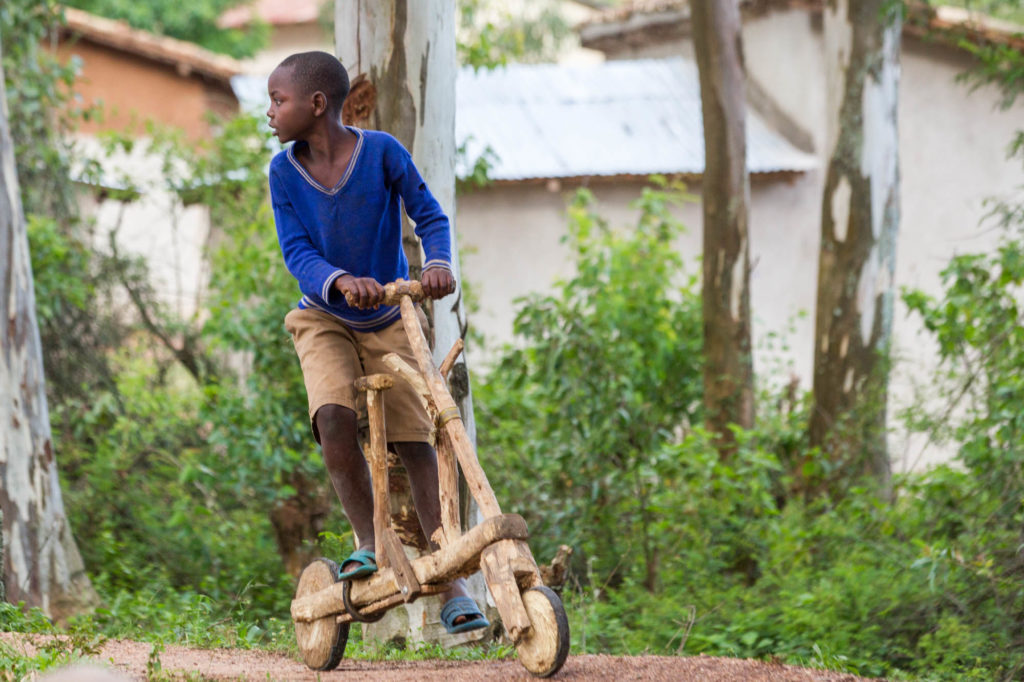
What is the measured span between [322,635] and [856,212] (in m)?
6.74

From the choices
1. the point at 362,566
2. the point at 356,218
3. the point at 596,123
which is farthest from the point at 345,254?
the point at 596,123

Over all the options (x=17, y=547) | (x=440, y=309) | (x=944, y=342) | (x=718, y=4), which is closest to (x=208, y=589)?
(x=17, y=547)

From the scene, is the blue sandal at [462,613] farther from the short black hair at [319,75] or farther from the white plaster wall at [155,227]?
the white plaster wall at [155,227]

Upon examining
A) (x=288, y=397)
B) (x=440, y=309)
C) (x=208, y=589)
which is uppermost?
(x=440, y=309)

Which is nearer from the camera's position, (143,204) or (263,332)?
(263,332)

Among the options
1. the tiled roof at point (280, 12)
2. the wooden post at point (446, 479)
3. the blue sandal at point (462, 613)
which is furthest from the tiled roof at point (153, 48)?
the blue sandal at point (462, 613)

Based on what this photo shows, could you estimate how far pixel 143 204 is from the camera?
11.0m

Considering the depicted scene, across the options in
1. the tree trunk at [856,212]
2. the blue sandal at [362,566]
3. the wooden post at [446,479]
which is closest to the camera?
the wooden post at [446,479]

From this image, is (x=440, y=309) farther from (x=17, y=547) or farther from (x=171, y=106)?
(x=171, y=106)

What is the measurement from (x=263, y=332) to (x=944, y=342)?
479 centimetres

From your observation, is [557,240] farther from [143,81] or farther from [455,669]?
[143,81]

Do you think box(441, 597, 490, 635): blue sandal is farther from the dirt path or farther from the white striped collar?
the white striped collar

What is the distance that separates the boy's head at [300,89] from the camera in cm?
416

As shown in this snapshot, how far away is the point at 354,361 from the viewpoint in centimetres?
435
